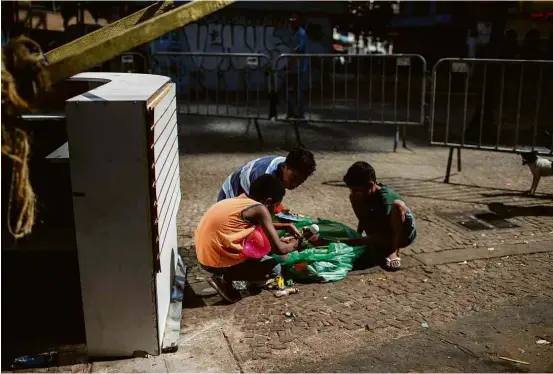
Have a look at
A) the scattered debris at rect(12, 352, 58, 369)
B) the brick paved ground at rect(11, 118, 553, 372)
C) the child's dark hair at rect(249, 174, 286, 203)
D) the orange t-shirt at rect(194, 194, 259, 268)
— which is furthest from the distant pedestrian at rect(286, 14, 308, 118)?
the scattered debris at rect(12, 352, 58, 369)

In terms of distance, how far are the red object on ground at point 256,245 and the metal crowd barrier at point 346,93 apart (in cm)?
480

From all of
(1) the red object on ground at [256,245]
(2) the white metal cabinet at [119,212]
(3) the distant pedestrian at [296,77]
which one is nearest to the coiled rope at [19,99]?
(2) the white metal cabinet at [119,212]

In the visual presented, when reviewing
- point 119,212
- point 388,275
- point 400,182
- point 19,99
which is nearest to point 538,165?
point 400,182

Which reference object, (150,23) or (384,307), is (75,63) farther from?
(384,307)

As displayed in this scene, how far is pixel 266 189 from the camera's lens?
401 centimetres

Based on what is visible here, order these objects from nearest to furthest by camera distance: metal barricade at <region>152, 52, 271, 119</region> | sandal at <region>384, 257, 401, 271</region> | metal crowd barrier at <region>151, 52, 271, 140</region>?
sandal at <region>384, 257, 401, 271</region>, metal crowd barrier at <region>151, 52, 271, 140</region>, metal barricade at <region>152, 52, 271, 119</region>

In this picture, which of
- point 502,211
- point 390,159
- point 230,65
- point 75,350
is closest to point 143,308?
point 75,350

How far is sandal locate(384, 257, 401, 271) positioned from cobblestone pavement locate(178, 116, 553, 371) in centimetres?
9

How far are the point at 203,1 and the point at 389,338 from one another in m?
2.23

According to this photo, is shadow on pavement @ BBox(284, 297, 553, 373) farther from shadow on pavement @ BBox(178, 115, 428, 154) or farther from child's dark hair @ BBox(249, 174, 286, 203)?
shadow on pavement @ BBox(178, 115, 428, 154)

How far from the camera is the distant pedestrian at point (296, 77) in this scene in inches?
402

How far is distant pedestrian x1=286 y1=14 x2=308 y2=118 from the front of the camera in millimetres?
10203

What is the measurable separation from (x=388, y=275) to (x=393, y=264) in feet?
0.41

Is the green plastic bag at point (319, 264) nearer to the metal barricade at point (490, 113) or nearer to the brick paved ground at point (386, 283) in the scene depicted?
the brick paved ground at point (386, 283)
